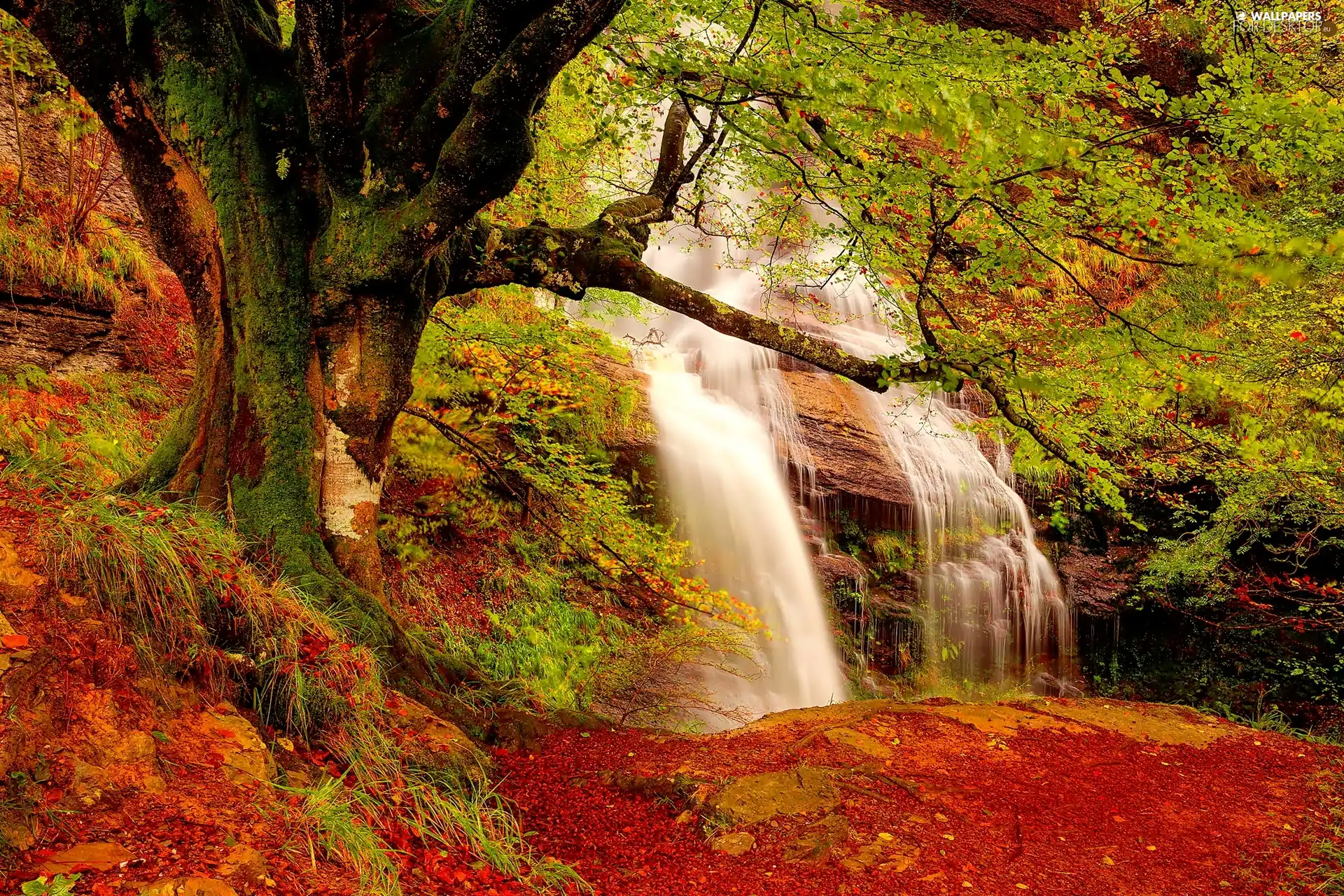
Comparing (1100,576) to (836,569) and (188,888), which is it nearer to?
(836,569)

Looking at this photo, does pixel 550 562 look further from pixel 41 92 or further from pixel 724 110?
pixel 41 92

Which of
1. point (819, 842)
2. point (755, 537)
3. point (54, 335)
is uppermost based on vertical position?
point (54, 335)

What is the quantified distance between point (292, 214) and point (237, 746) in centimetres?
279

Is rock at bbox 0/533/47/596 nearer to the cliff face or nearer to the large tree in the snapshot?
the large tree

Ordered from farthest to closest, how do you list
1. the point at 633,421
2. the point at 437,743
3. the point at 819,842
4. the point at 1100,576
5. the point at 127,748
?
the point at 1100,576 < the point at 633,421 < the point at 819,842 < the point at 437,743 < the point at 127,748

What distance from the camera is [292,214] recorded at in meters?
4.15

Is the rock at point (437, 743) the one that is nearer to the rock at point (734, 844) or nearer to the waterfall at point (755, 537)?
the rock at point (734, 844)

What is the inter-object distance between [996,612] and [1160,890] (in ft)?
A: 27.4

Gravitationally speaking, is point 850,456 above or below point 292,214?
below

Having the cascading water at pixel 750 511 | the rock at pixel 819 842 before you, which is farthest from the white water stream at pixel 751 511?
the rock at pixel 819 842

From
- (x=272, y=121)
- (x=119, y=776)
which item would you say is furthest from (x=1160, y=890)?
(x=272, y=121)

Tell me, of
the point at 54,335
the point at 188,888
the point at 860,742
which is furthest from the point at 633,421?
the point at 188,888

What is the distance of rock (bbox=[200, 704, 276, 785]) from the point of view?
262 centimetres

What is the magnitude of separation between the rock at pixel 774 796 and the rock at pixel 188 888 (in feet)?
7.95
